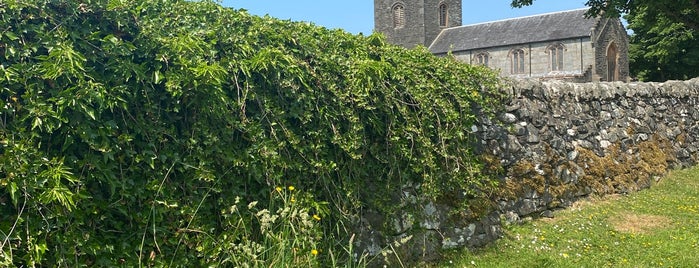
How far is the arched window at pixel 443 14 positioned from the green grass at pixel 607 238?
153ft

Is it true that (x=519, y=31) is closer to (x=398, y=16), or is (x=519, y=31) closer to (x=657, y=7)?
(x=398, y=16)

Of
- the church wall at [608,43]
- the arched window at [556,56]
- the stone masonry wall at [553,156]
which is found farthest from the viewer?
the arched window at [556,56]

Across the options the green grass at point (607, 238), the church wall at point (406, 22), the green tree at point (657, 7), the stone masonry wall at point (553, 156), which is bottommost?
the green grass at point (607, 238)

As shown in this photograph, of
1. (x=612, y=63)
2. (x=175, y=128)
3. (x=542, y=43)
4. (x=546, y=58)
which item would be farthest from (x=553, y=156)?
(x=612, y=63)

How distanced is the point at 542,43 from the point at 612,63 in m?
6.95

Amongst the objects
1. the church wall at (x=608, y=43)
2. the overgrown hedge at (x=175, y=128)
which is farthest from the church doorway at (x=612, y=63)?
the overgrown hedge at (x=175, y=128)

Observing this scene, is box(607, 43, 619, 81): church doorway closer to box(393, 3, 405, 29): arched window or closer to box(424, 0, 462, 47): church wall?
box(424, 0, 462, 47): church wall

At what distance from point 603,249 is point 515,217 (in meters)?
1.07

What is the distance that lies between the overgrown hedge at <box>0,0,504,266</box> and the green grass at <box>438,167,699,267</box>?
4.74 ft

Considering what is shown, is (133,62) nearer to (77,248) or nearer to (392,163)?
(77,248)

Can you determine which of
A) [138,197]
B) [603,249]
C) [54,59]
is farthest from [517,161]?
[54,59]

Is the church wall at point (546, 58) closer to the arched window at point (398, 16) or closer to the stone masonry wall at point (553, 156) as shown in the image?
the arched window at point (398, 16)

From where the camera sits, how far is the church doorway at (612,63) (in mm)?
44719

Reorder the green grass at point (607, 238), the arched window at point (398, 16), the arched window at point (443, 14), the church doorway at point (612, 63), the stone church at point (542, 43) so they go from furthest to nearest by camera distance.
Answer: the arched window at point (398, 16), the arched window at point (443, 14), the church doorway at point (612, 63), the stone church at point (542, 43), the green grass at point (607, 238)
